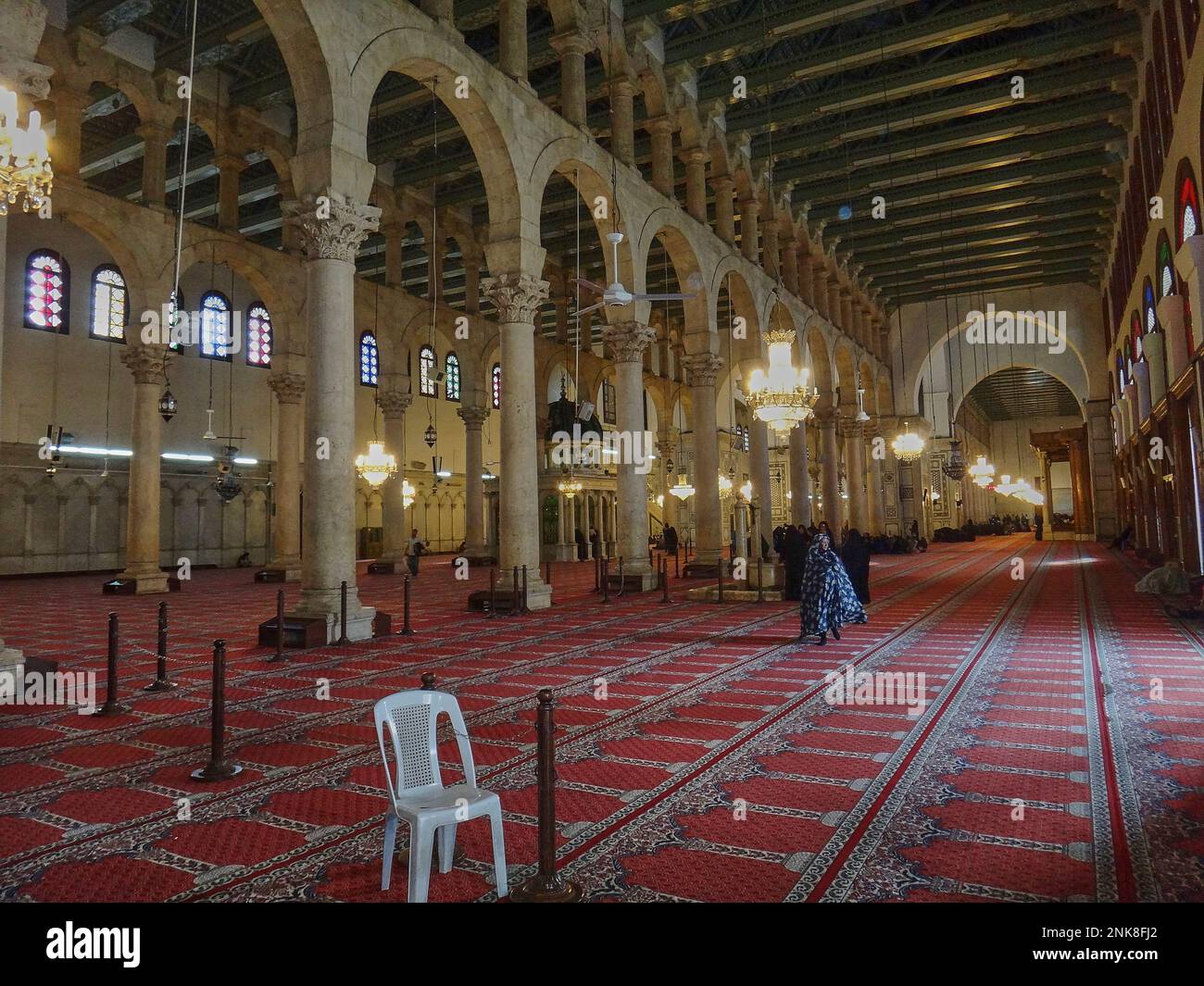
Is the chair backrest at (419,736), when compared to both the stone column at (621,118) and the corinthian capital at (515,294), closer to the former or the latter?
the corinthian capital at (515,294)

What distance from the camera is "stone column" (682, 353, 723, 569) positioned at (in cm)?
1445

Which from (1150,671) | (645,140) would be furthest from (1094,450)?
(1150,671)

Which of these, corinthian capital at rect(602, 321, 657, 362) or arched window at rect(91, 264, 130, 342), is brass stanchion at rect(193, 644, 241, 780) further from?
arched window at rect(91, 264, 130, 342)

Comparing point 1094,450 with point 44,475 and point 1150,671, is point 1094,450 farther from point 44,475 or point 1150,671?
point 44,475

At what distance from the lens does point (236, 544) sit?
20.6 m

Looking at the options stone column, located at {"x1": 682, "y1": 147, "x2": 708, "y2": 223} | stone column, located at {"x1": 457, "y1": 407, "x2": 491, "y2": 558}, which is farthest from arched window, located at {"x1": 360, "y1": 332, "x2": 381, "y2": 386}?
stone column, located at {"x1": 682, "y1": 147, "x2": 708, "y2": 223}

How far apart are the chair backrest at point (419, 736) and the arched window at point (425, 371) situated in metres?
22.3

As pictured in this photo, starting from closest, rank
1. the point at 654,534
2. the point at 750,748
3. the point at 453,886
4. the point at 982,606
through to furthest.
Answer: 1. the point at 453,886
2. the point at 750,748
3. the point at 982,606
4. the point at 654,534

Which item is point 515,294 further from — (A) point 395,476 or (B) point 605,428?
(B) point 605,428

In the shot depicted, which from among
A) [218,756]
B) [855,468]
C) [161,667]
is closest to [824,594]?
[218,756]

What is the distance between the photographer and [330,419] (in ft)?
24.6

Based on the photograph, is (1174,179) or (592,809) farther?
(1174,179)

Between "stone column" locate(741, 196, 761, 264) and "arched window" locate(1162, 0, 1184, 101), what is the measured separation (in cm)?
775
